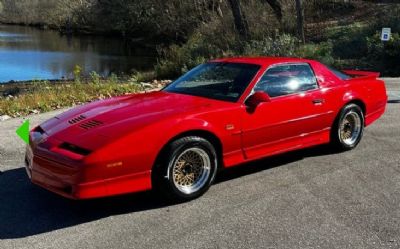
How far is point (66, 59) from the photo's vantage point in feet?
110

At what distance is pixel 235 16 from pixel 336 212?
65.3 ft

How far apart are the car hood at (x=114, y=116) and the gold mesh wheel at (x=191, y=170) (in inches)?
16.5

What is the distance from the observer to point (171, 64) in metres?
19.8

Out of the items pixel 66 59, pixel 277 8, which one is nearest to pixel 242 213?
pixel 277 8

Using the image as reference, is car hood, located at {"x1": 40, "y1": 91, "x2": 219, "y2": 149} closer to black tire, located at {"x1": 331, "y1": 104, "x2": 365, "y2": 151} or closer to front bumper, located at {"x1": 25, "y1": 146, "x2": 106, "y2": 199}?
front bumper, located at {"x1": 25, "y1": 146, "x2": 106, "y2": 199}

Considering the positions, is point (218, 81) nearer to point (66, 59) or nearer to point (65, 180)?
point (65, 180)

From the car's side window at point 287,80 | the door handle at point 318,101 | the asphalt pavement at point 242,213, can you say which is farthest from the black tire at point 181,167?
the door handle at point 318,101

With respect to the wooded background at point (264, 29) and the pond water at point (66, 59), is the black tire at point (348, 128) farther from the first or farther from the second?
the pond water at point (66, 59)

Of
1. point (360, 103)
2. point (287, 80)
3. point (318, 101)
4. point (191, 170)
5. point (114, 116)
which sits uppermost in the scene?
point (287, 80)

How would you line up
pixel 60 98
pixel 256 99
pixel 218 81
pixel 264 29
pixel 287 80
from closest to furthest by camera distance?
pixel 256 99
pixel 218 81
pixel 287 80
pixel 60 98
pixel 264 29

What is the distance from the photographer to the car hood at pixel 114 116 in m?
4.92

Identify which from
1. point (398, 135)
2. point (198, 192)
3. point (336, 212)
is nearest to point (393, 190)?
point (336, 212)

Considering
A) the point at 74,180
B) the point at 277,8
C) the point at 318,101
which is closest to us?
the point at 74,180

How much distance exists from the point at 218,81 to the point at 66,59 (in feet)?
94.7
